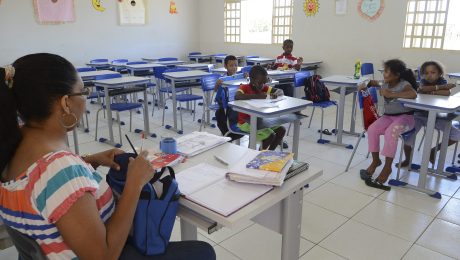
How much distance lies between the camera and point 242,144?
4.34 metres

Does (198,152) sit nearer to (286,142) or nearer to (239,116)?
(239,116)

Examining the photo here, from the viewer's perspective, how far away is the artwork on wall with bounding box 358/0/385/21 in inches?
241

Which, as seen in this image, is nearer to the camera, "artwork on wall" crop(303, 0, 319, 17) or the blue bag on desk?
the blue bag on desk

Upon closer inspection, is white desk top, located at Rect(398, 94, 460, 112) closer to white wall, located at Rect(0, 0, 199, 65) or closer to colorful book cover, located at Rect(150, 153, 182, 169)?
colorful book cover, located at Rect(150, 153, 182, 169)

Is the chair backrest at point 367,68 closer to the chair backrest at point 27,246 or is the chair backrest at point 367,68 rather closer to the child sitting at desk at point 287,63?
the child sitting at desk at point 287,63

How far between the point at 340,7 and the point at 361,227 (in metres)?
5.25

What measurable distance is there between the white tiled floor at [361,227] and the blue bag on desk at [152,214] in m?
1.11

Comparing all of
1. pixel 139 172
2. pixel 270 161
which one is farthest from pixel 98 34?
pixel 139 172

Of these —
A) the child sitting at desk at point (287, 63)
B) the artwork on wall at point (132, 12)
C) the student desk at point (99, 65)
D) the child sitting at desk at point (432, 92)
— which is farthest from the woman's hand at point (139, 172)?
the artwork on wall at point (132, 12)

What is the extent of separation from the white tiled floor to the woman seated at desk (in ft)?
4.32

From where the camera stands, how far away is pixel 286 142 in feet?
14.3

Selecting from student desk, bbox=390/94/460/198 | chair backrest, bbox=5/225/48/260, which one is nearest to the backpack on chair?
student desk, bbox=390/94/460/198

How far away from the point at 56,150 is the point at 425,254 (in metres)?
2.18

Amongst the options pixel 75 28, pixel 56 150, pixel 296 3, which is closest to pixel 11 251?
pixel 56 150
